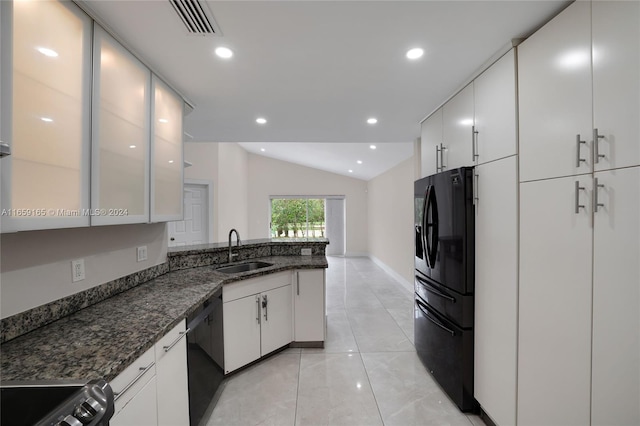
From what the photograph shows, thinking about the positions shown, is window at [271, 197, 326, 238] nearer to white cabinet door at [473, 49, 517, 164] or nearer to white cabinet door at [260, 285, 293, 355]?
white cabinet door at [260, 285, 293, 355]

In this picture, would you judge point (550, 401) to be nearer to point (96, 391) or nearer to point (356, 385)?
point (356, 385)

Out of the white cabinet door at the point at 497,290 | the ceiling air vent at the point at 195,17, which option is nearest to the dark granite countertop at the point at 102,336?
the ceiling air vent at the point at 195,17

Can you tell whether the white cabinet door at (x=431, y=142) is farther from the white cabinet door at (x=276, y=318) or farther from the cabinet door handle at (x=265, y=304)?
the cabinet door handle at (x=265, y=304)

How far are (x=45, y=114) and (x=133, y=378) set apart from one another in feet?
3.54

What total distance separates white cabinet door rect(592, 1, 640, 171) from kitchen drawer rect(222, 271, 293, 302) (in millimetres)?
2347

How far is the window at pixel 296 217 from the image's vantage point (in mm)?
Result: 9016

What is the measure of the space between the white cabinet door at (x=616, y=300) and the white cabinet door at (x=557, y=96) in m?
0.18

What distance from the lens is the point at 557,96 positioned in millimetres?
1311

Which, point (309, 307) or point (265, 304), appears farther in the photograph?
point (309, 307)

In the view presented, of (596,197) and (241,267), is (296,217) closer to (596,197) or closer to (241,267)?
(241,267)

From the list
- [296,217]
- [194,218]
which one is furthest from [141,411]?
[296,217]

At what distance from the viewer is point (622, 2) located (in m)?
1.04

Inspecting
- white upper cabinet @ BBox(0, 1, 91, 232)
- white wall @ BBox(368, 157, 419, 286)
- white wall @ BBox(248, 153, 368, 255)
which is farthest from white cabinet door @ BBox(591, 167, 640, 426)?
white wall @ BBox(248, 153, 368, 255)

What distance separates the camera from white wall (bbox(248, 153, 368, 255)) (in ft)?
28.5
